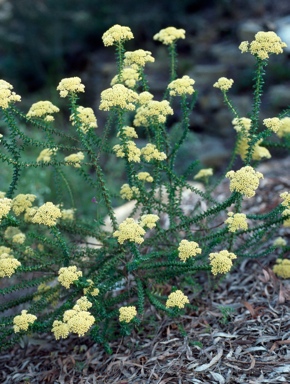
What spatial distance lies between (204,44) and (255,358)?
271 inches

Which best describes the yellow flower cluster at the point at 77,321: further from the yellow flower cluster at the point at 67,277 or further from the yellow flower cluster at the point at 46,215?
the yellow flower cluster at the point at 46,215

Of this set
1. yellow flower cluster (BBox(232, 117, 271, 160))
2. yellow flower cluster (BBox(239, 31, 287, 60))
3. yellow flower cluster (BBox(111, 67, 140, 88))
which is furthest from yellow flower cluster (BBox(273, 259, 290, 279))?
yellow flower cluster (BBox(111, 67, 140, 88))

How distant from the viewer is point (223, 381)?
2350 millimetres

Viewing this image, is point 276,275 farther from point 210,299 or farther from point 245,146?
point 245,146

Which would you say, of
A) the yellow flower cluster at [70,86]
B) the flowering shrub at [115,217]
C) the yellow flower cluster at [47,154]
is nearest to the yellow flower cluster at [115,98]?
the flowering shrub at [115,217]

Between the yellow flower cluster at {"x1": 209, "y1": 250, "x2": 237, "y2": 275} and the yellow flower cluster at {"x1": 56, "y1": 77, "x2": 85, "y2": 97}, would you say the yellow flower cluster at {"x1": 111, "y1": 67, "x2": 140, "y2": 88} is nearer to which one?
the yellow flower cluster at {"x1": 56, "y1": 77, "x2": 85, "y2": 97}

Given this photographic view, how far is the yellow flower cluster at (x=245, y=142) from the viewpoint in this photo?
9.14 ft

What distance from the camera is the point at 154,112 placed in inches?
101

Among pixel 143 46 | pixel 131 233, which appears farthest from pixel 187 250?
pixel 143 46

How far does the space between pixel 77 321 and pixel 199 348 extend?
0.75 meters

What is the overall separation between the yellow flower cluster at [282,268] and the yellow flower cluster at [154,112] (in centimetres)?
106

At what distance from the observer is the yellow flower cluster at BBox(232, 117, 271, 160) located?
2785mm

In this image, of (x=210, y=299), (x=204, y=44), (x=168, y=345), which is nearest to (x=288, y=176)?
(x=210, y=299)

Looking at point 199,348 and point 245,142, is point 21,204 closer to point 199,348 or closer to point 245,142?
point 199,348
